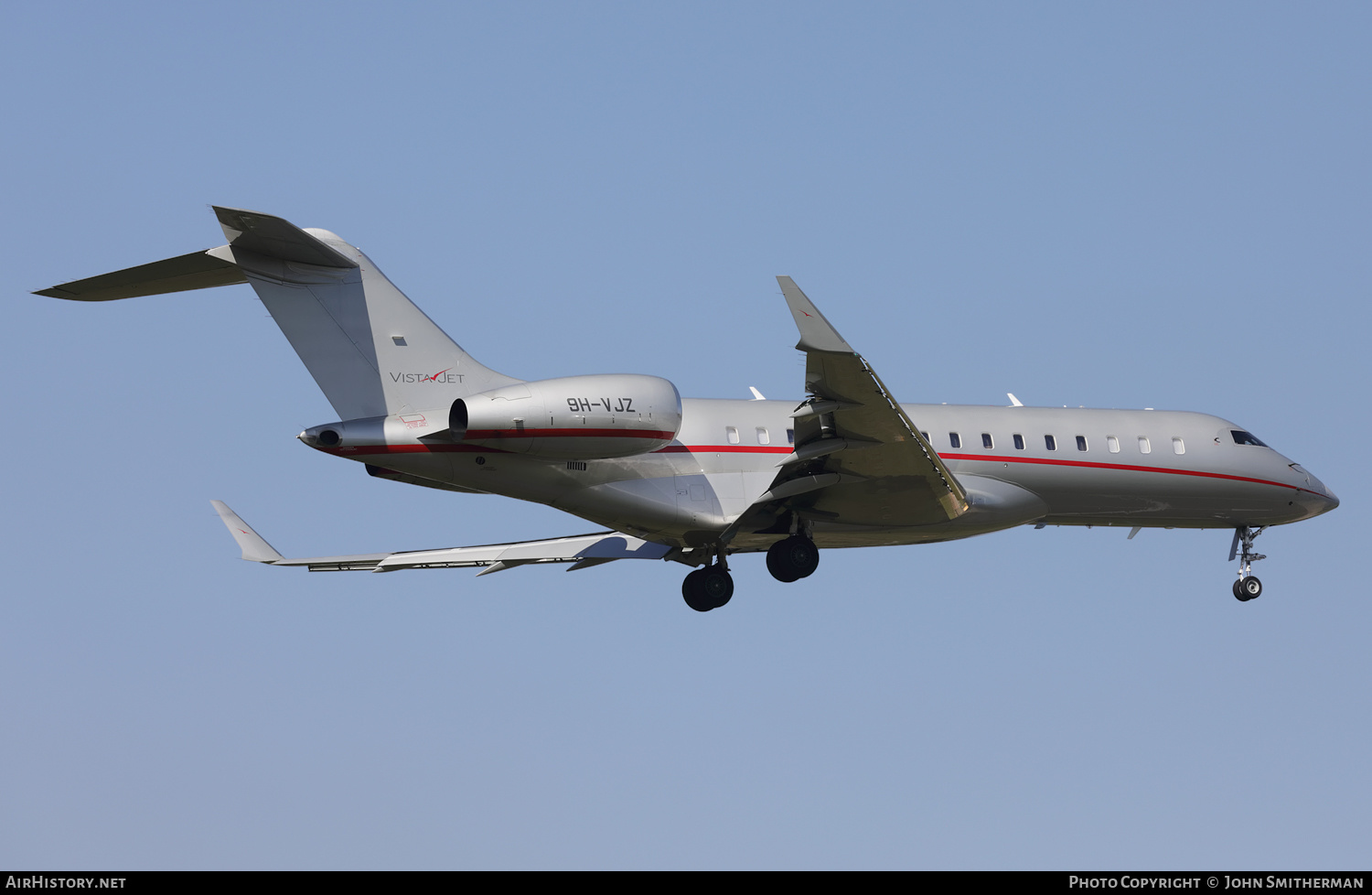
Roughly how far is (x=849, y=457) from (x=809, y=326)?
3297 mm

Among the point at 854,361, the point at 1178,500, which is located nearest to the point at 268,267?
the point at 854,361

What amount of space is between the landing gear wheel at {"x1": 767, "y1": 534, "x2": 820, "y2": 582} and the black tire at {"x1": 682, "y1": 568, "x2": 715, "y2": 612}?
1.56 meters

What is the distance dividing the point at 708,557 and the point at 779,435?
246 centimetres

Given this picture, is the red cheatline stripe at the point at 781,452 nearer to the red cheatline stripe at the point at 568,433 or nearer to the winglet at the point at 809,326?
the red cheatline stripe at the point at 568,433

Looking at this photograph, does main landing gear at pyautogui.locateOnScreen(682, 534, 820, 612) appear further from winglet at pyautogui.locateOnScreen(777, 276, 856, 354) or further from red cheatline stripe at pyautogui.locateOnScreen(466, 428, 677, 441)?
winglet at pyautogui.locateOnScreen(777, 276, 856, 354)

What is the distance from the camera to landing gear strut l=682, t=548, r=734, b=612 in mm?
21891

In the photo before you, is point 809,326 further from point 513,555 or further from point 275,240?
point 513,555

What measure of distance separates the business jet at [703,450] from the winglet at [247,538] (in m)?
0.03

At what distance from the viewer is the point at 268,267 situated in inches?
711

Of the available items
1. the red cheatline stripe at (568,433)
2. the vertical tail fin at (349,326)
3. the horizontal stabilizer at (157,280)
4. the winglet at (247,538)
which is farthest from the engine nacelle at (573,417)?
the winglet at (247,538)

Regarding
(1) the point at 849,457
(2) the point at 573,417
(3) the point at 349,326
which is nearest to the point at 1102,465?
(1) the point at 849,457

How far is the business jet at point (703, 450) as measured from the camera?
1783 cm

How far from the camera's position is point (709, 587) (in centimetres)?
2191
